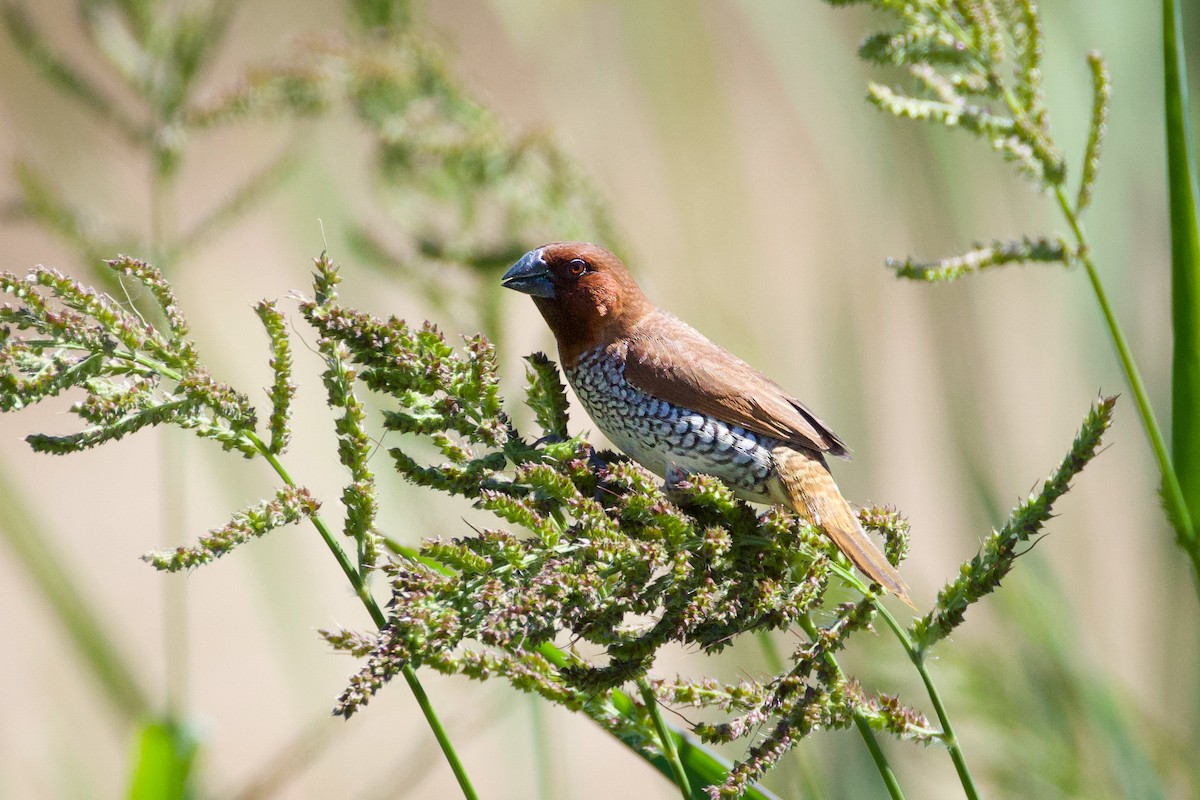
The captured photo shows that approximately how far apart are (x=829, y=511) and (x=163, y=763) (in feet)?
3.44

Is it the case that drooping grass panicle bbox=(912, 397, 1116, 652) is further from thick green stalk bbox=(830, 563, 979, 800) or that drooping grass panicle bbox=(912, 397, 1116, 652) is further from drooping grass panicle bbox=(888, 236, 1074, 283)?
drooping grass panicle bbox=(888, 236, 1074, 283)

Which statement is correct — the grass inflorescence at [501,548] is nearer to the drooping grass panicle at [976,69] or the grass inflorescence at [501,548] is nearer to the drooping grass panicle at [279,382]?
the drooping grass panicle at [279,382]

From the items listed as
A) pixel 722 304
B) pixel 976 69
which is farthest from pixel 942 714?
pixel 722 304

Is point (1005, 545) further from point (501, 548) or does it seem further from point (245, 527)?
point (245, 527)

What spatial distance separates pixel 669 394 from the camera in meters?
1.99

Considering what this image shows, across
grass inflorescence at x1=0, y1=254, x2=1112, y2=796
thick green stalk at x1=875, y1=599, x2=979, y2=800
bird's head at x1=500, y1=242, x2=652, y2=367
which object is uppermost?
bird's head at x1=500, y1=242, x2=652, y2=367

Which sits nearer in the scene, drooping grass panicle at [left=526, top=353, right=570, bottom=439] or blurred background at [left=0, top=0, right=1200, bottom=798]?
drooping grass panicle at [left=526, top=353, right=570, bottom=439]

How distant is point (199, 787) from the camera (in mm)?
2107

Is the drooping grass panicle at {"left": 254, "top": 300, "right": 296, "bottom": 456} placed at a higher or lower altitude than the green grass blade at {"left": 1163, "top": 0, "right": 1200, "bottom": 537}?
higher

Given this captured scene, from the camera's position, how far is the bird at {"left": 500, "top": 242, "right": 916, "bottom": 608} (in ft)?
6.34

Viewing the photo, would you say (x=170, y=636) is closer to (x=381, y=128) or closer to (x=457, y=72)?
(x=381, y=128)

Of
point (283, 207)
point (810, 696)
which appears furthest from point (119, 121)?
point (810, 696)

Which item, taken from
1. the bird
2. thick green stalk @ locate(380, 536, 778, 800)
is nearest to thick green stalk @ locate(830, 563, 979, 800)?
thick green stalk @ locate(380, 536, 778, 800)

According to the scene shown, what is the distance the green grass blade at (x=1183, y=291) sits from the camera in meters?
1.27
